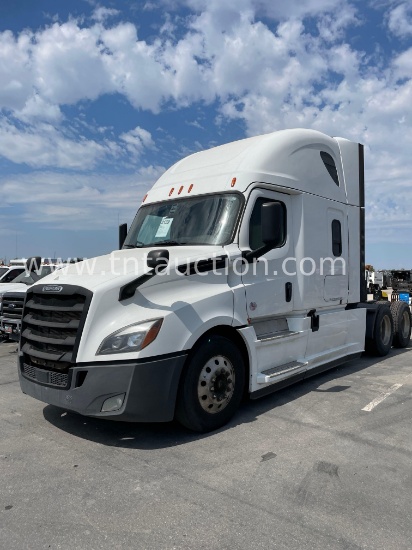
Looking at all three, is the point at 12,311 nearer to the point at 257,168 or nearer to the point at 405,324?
the point at 257,168

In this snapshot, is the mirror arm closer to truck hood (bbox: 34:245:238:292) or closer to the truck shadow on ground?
truck hood (bbox: 34:245:238:292)

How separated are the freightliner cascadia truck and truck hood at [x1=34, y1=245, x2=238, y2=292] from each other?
2 cm

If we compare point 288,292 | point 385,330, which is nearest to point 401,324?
point 385,330

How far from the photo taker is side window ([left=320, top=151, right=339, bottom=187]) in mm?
6590

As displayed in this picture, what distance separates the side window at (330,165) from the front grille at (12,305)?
660 centimetres

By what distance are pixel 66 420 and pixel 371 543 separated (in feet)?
10.9

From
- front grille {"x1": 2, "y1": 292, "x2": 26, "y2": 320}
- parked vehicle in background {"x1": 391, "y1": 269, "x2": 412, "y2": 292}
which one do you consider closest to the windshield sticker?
front grille {"x1": 2, "y1": 292, "x2": 26, "y2": 320}

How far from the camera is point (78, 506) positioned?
3137mm

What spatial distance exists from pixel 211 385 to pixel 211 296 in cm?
91

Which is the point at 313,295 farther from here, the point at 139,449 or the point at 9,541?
the point at 9,541

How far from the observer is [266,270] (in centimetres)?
534

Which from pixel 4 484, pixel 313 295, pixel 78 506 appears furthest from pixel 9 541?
pixel 313 295

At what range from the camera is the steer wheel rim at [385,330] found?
870 centimetres

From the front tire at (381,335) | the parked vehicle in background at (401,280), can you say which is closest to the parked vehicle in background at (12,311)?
the front tire at (381,335)
